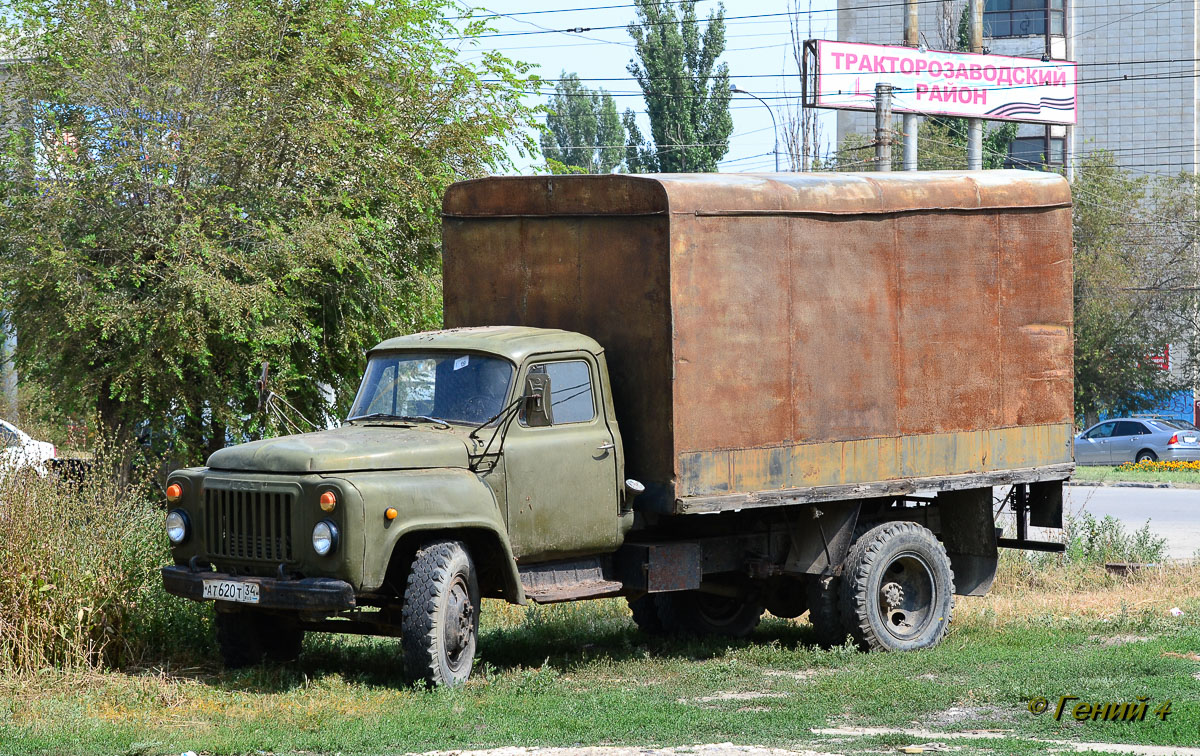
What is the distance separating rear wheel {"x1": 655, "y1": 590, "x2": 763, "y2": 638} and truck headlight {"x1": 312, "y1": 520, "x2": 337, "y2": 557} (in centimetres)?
391

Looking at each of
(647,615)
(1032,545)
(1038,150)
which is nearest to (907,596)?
(1032,545)

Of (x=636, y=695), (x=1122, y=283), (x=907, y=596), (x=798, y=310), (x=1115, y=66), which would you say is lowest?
(x=636, y=695)

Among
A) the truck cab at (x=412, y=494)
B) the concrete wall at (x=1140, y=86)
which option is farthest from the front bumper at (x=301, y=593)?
the concrete wall at (x=1140, y=86)

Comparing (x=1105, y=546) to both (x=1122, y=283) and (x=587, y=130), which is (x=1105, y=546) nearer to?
(x=1122, y=283)

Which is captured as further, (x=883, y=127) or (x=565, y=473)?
(x=883, y=127)

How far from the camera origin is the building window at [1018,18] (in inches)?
1811

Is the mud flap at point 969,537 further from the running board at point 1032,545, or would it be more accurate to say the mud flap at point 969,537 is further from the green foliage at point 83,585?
the green foliage at point 83,585

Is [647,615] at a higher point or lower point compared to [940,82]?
lower

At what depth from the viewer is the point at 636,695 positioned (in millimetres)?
8664

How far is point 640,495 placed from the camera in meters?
9.61

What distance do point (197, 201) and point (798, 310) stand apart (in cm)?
683

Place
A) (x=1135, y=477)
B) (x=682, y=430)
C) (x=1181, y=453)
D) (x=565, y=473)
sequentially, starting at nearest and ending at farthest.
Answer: (x=565, y=473) < (x=682, y=430) < (x=1135, y=477) < (x=1181, y=453)

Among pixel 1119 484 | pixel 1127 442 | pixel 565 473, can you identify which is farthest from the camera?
pixel 1127 442

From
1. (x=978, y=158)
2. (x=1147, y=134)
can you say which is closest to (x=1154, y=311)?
(x=1147, y=134)
